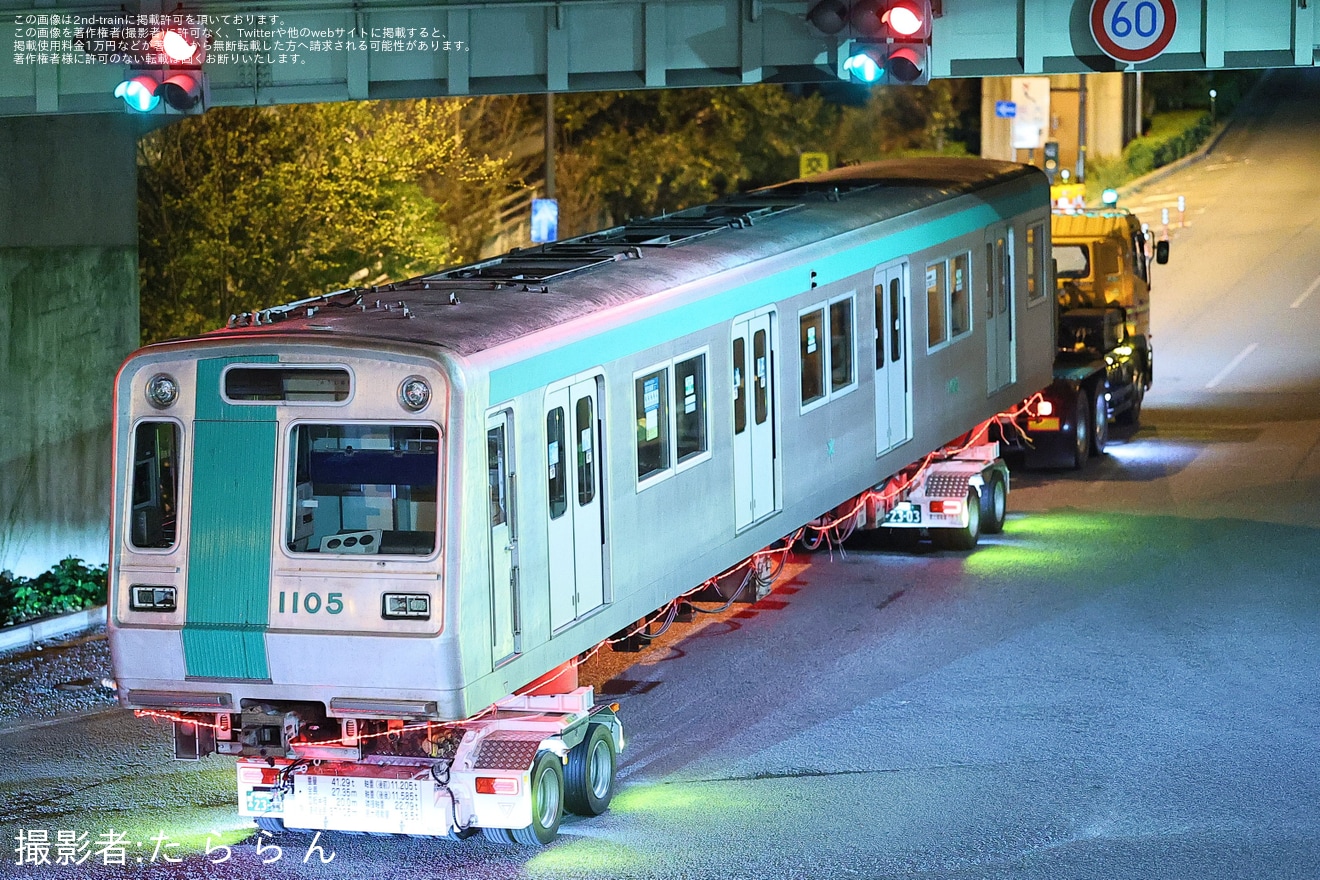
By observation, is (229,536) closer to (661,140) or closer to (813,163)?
(813,163)

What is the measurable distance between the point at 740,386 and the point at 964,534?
526 centimetres

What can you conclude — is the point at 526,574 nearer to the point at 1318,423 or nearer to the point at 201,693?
the point at 201,693

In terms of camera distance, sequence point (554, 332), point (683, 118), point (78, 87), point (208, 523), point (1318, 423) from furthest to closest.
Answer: point (683, 118), point (1318, 423), point (78, 87), point (554, 332), point (208, 523)

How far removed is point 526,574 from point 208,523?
1.64 metres

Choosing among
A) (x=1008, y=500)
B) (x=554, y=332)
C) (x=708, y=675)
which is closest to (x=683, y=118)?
(x=1008, y=500)

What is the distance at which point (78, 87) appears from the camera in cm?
1681

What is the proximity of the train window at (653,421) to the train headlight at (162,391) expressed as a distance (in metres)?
2.93

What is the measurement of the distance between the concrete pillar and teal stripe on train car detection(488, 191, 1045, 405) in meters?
6.61

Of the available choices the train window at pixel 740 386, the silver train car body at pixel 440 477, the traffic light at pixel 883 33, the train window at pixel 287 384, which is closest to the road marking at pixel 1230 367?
the traffic light at pixel 883 33

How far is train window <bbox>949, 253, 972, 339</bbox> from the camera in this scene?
60.0 ft

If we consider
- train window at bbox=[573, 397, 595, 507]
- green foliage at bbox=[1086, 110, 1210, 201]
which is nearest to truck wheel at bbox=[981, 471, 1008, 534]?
train window at bbox=[573, 397, 595, 507]

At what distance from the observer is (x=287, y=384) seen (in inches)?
402

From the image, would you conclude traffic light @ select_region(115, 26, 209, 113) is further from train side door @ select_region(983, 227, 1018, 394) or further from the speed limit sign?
train side door @ select_region(983, 227, 1018, 394)

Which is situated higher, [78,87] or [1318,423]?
[78,87]
